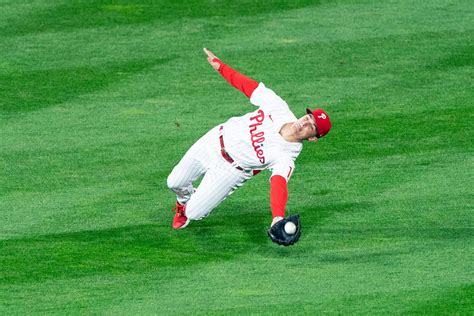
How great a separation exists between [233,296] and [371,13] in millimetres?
8056

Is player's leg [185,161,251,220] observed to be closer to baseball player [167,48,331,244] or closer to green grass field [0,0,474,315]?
baseball player [167,48,331,244]

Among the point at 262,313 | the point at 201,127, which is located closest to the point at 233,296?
the point at 262,313

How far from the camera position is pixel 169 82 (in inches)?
626

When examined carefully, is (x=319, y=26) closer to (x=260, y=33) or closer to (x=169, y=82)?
(x=260, y=33)

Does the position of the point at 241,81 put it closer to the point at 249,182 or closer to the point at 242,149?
the point at 242,149

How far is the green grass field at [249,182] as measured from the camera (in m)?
10.7

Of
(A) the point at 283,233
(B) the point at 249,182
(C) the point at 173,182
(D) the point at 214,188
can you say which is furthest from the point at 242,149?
(B) the point at 249,182

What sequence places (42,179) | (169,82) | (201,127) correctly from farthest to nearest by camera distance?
1. (169,82)
2. (201,127)
3. (42,179)

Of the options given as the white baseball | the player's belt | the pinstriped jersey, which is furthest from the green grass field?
the pinstriped jersey

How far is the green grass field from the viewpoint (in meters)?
10.7

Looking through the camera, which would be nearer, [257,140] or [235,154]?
[257,140]

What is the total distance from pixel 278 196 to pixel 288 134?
2.50 feet

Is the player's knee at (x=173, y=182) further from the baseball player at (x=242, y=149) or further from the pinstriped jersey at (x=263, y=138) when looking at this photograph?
the pinstriped jersey at (x=263, y=138)

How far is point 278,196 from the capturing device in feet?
35.5
